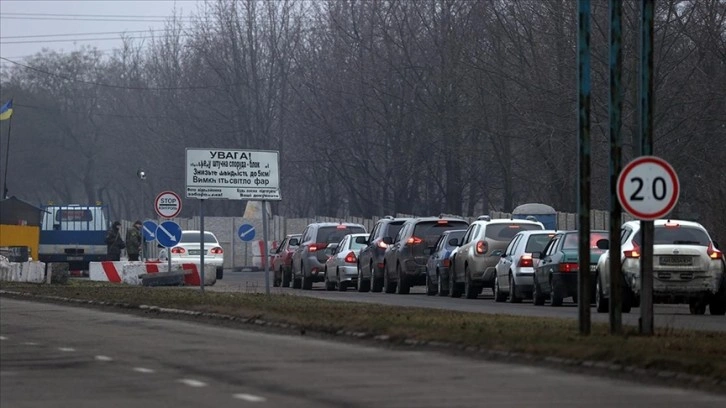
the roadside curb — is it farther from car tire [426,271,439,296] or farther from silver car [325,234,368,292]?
silver car [325,234,368,292]

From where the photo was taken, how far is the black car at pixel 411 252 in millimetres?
37812

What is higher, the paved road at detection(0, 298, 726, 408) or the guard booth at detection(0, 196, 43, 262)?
the guard booth at detection(0, 196, 43, 262)

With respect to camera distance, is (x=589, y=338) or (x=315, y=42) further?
(x=315, y=42)

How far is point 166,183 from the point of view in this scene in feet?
334

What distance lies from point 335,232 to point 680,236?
17.3m

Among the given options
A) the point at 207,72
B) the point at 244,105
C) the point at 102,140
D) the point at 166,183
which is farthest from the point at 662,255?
the point at 102,140

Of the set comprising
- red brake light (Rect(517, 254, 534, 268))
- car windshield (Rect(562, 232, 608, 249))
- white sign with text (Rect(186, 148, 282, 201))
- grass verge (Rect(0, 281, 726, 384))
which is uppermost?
white sign with text (Rect(186, 148, 282, 201))

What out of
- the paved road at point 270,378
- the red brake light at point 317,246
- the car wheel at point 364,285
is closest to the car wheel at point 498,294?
the car wheel at point 364,285

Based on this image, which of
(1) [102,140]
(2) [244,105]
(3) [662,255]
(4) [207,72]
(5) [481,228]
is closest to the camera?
(3) [662,255]

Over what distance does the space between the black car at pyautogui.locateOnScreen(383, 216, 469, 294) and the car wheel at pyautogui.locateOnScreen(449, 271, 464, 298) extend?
2395 millimetres

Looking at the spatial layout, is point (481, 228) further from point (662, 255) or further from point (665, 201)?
point (665, 201)

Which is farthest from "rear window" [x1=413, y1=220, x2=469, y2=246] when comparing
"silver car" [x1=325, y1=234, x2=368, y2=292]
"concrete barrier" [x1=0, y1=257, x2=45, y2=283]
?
"concrete barrier" [x1=0, y1=257, x2=45, y2=283]

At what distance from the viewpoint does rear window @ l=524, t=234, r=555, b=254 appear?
32062 millimetres

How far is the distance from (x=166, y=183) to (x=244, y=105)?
1705 centimetres
